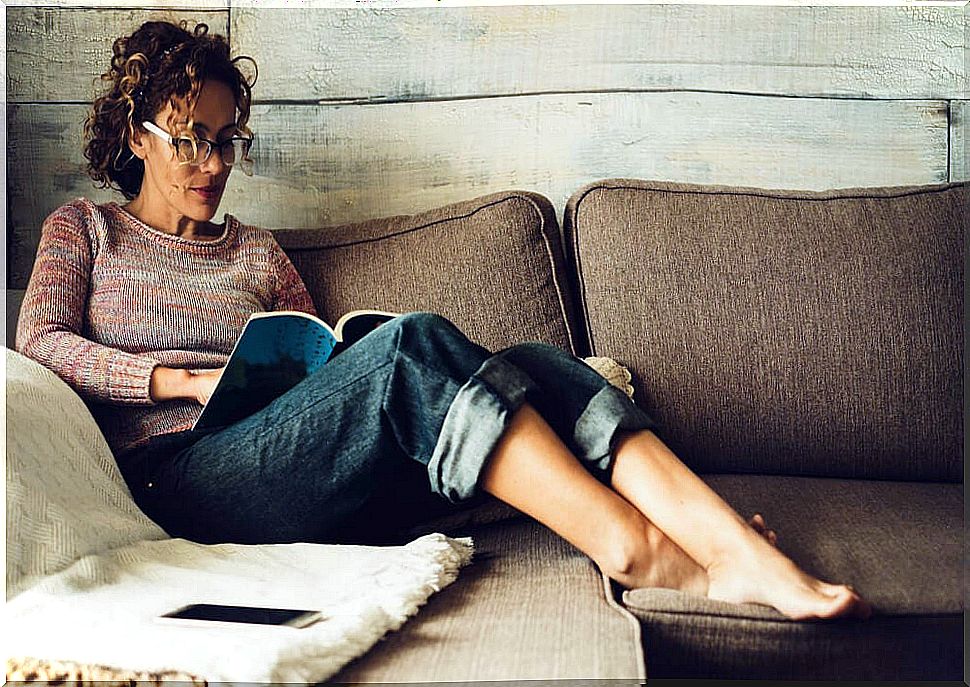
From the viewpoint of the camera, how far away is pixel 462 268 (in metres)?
1.63

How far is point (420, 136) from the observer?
195 cm

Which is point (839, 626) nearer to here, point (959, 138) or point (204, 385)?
point (204, 385)

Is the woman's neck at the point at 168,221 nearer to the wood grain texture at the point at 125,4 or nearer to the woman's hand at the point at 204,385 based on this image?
the woman's hand at the point at 204,385

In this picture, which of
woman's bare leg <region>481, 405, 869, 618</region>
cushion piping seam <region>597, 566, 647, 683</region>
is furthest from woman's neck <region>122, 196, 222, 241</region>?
cushion piping seam <region>597, 566, 647, 683</region>

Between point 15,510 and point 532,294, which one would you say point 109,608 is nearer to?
point 15,510

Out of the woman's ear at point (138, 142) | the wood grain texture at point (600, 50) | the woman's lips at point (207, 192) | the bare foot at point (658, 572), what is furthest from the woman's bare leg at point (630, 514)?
the wood grain texture at point (600, 50)

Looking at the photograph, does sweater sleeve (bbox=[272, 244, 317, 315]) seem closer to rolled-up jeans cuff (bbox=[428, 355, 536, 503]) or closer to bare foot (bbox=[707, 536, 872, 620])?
rolled-up jeans cuff (bbox=[428, 355, 536, 503])

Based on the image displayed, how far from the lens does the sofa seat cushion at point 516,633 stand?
0.88m

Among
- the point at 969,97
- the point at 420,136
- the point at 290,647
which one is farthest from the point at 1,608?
the point at 969,97

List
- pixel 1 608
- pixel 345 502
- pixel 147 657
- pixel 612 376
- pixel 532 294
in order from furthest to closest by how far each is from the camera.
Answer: pixel 532 294
pixel 612 376
pixel 345 502
pixel 1 608
pixel 147 657

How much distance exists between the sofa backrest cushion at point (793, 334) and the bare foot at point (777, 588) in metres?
0.47

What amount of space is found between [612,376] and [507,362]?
14.3 inches

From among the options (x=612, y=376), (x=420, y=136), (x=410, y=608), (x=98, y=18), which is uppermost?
(x=98, y=18)

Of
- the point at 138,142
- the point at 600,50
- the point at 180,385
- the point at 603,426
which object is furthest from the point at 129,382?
the point at 600,50
